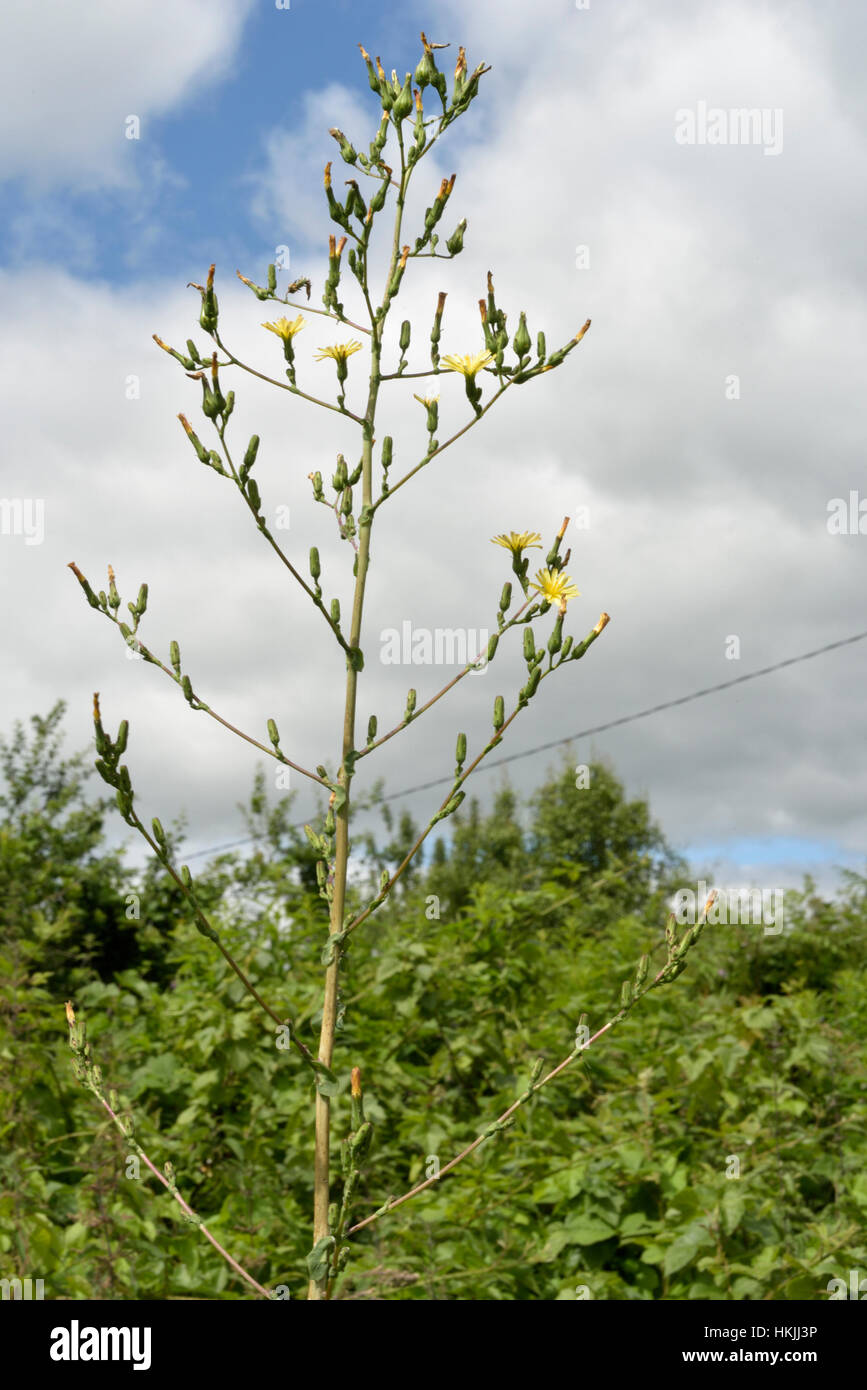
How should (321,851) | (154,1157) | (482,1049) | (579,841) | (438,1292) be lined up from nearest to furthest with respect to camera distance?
1. (321,851)
2. (438,1292)
3. (154,1157)
4. (482,1049)
5. (579,841)

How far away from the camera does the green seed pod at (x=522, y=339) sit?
175 cm

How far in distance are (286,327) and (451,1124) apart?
114 inches

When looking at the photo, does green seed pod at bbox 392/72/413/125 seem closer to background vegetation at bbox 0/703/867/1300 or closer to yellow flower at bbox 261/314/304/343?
yellow flower at bbox 261/314/304/343

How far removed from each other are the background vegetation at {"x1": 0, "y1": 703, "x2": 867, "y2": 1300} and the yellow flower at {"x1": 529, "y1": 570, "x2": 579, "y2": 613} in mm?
1353

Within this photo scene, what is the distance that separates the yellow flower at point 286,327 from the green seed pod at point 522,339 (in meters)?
0.42

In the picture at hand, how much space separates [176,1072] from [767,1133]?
87.6 inches

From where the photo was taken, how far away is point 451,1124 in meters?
3.86

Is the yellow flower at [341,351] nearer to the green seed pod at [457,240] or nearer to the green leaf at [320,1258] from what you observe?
the green seed pod at [457,240]

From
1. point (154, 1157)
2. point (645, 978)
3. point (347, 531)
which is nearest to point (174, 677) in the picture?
point (347, 531)

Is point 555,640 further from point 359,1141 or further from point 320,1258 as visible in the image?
point 320,1258

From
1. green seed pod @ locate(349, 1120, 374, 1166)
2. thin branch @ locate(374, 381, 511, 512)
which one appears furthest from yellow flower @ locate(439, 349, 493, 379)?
green seed pod @ locate(349, 1120, 374, 1166)

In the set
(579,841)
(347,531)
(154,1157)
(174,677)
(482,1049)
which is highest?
(579,841)
